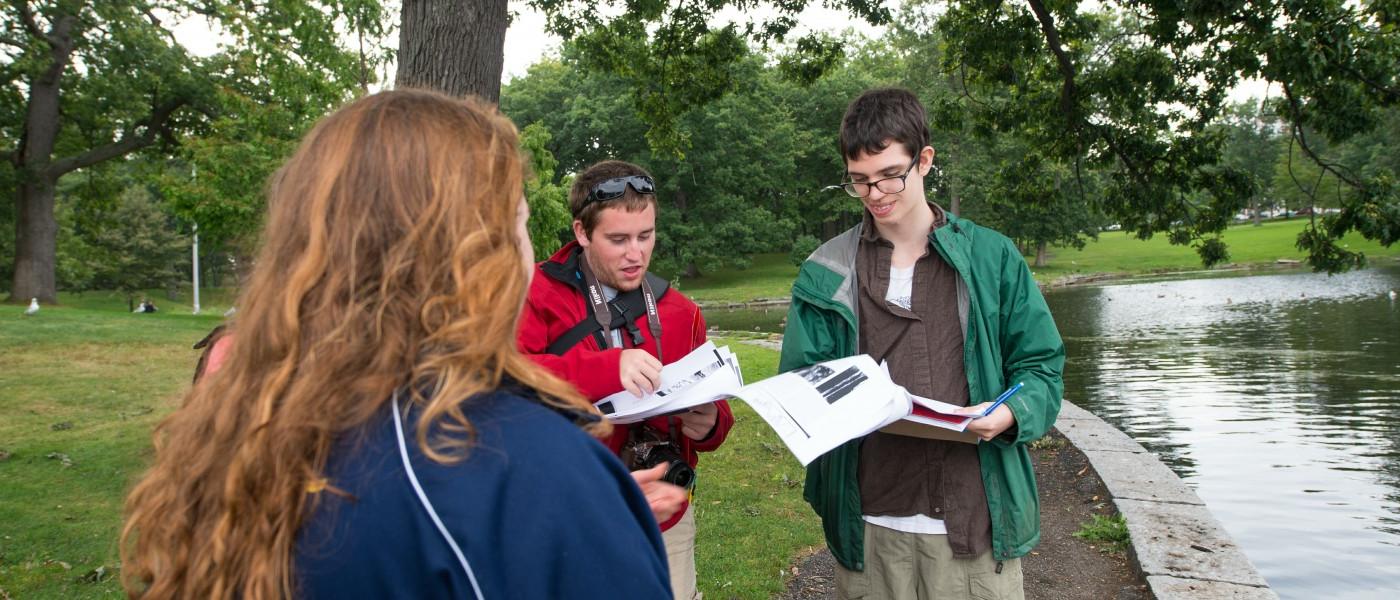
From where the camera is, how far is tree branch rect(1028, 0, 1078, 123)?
9.26 m

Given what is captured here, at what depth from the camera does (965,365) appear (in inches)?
114

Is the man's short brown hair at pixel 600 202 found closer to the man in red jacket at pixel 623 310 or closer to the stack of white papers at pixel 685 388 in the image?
the man in red jacket at pixel 623 310

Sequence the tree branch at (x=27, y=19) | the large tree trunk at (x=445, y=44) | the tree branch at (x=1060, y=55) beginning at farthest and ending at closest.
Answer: the tree branch at (x=27, y=19), the tree branch at (x=1060, y=55), the large tree trunk at (x=445, y=44)

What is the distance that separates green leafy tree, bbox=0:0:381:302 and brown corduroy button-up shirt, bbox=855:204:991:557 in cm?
2047

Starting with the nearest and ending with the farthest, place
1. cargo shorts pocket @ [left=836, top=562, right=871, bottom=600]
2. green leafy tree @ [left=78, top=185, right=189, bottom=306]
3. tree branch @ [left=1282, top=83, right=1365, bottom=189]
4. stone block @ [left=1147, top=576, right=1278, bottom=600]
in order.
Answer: cargo shorts pocket @ [left=836, top=562, right=871, bottom=600], stone block @ [left=1147, top=576, right=1278, bottom=600], tree branch @ [left=1282, top=83, right=1365, bottom=189], green leafy tree @ [left=78, top=185, right=189, bottom=306]

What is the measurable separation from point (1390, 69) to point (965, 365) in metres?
7.11

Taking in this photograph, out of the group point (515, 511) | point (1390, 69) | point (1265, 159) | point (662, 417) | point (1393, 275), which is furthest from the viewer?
point (1265, 159)

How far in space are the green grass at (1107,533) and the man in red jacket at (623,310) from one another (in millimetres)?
3198

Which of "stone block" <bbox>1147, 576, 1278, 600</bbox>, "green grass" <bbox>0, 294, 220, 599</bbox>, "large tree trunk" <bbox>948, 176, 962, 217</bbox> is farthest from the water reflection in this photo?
"large tree trunk" <bbox>948, 176, 962, 217</bbox>

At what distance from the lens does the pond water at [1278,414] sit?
19.8 feet

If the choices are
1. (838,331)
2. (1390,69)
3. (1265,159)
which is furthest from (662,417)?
(1265,159)

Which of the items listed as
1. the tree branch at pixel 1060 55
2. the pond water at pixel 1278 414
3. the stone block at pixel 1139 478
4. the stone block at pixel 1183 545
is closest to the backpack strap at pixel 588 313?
the stone block at pixel 1183 545

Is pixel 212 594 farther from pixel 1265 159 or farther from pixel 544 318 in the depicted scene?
pixel 1265 159

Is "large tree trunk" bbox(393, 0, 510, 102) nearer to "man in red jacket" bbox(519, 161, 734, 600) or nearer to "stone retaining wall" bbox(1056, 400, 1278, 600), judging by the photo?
"man in red jacket" bbox(519, 161, 734, 600)
